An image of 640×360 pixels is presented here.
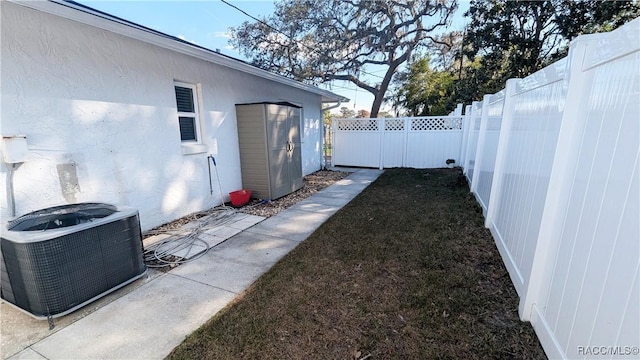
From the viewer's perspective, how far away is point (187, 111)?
470 cm

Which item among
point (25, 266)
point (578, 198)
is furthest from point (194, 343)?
point (578, 198)

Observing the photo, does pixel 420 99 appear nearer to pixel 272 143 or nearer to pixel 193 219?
pixel 272 143

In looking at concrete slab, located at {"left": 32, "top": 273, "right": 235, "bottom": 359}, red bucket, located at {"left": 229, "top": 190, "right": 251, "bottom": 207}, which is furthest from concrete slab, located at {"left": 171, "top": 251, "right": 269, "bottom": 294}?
red bucket, located at {"left": 229, "top": 190, "right": 251, "bottom": 207}

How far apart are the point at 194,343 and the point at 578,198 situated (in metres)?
2.65

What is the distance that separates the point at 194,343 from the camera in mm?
1946

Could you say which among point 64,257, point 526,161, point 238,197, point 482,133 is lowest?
point 238,197

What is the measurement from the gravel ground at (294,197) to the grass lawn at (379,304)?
1.56 metres

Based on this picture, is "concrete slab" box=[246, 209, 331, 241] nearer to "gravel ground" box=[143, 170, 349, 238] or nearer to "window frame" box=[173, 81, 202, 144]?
"gravel ground" box=[143, 170, 349, 238]

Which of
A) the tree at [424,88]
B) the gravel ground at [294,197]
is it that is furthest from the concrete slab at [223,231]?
the tree at [424,88]

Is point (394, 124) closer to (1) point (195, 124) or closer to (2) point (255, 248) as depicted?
(1) point (195, 124)

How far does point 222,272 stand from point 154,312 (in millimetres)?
738

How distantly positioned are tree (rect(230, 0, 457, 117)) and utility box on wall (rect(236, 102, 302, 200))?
6092mm

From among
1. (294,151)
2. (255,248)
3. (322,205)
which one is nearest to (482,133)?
(322,205)

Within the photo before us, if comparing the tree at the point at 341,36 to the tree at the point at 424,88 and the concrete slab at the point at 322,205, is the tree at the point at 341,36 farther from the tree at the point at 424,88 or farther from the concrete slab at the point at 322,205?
the concrete slab at the point at 322,205
